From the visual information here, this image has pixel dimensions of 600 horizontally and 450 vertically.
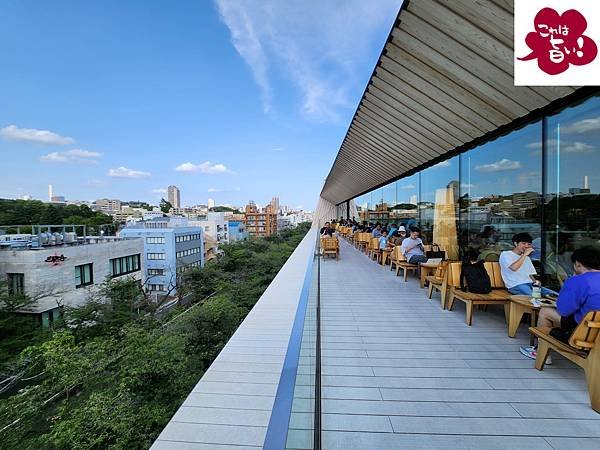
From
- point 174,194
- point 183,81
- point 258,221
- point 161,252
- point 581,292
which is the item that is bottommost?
point 161,252

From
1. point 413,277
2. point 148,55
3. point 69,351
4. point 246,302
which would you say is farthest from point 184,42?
point 413,277

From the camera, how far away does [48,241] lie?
2027cm

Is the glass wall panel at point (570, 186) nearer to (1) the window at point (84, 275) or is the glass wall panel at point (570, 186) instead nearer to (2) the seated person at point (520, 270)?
(2) the seated person at point (520, 270)

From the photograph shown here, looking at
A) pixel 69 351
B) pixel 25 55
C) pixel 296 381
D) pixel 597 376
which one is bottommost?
pixel 69 351

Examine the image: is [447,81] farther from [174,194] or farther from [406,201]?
[174,194]

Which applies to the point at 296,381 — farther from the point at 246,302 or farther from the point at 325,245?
the point at 246,302

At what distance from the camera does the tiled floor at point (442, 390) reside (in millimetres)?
2258

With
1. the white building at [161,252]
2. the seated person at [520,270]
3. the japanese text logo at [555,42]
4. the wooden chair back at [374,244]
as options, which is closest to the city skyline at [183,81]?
the japanese text logo at [555,42]

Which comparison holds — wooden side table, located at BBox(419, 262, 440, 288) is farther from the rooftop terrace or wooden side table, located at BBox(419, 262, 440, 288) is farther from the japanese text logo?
the japanese text logo

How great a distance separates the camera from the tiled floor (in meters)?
2.26

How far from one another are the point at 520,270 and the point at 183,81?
34.5 metres

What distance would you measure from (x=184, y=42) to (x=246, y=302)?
20867 millimetres

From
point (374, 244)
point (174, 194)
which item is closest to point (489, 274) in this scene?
point (374, 244)

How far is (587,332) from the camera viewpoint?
102 inches
